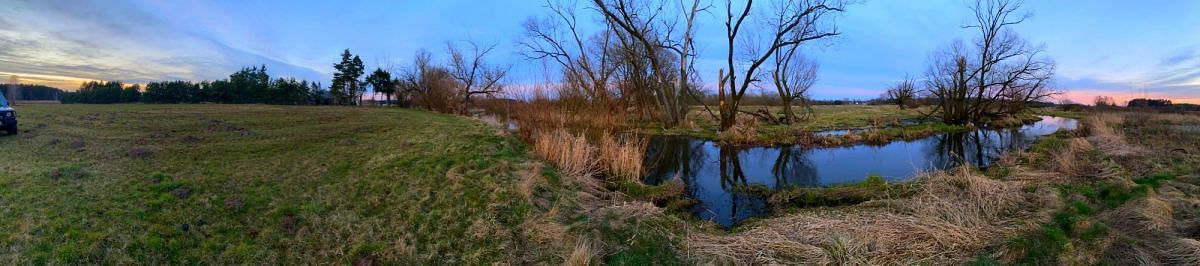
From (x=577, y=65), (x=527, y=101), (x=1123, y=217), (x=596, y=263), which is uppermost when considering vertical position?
(x=577, y=65)

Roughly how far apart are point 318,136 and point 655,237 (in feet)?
35.4

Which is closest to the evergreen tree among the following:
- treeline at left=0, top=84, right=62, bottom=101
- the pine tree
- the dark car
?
the pine tree

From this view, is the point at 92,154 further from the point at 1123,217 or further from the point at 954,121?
the point at 954,121

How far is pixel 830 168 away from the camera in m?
11.9

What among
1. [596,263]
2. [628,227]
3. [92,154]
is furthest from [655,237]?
[92,154]

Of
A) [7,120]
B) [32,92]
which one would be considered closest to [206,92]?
[32,92]

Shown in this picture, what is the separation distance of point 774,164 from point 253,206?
11.1 m

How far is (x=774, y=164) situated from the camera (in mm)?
12703

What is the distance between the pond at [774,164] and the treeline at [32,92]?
45.8 m

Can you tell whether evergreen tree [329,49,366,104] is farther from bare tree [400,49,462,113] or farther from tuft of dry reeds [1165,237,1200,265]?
tuft of dry reeds [1165,237,1200,265]

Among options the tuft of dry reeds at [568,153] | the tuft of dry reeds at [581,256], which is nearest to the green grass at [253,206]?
the tuft of dry reeds at [581,256]

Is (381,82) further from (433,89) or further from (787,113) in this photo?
(787,113)

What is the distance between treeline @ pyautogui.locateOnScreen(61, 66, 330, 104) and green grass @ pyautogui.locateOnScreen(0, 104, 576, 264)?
41443 mm

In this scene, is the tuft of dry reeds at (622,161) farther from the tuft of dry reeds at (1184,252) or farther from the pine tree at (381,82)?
the pine tree at (381,82)
